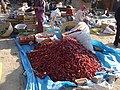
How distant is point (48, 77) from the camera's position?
15.7 feet

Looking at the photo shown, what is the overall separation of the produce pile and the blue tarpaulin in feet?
0.45

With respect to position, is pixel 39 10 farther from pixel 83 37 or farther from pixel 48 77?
pixel 48 77

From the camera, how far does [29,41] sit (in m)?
6.70

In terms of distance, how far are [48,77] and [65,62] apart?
1.71 ft

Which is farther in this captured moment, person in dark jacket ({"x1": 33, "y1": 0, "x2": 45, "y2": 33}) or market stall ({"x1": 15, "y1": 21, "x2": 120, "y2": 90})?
person in dark jacket ({"x1": 33, "y1": 0, "x2": 45, "y2": 33})

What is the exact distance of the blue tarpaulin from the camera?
4529mm

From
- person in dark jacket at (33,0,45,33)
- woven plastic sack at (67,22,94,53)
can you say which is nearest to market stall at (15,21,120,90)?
woven plastic sack at (67,22,94,53)

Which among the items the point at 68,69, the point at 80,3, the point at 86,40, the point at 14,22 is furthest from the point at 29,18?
the point at 80,3

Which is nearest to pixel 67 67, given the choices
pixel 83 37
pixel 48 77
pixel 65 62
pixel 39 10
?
pixel 65 62

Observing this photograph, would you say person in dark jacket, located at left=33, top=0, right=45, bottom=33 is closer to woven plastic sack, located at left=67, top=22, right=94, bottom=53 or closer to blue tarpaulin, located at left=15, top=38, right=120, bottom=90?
blue tarpaulin, located at left=15, top=38, right=120, bottom=90

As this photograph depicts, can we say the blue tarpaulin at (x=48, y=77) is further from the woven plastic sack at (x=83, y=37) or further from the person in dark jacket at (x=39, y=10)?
the person in dark jacket at (x=39, y=10)

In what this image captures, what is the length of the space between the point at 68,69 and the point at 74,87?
0.47 metres

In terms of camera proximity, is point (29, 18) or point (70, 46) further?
point (29, 18)

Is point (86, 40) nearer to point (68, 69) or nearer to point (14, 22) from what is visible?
point (68, 69)
